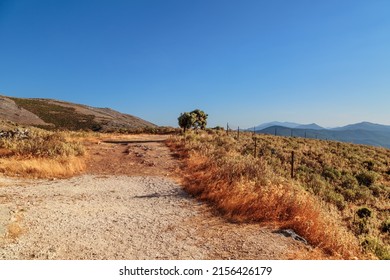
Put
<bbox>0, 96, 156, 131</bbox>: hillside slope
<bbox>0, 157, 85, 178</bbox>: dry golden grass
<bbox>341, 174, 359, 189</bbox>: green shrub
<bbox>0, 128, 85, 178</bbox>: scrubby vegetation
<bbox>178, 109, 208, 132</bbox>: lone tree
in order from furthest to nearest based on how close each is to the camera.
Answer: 1. <bbox>0, 96, 156, 131</bbox>: hillside slope
2. <bbox>178, 109, 208, 132</bbox>: lone tree
3. <bbox>341, 174, 359, 189</bbox>: green shrub
4. <bbox>0, 128, 85, 178</bbox>: scrubby vegetation
5. <bbox>0, 157, 85, 178</bbox>: dry golden grass

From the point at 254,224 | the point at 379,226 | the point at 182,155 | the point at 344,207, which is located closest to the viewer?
the point at 254,224

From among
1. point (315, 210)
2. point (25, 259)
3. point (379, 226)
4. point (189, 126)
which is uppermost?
point (189, 126)

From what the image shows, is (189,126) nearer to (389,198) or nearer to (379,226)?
(389,198)

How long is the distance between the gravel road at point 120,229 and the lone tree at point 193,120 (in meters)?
32.2

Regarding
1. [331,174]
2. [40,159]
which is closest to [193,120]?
[331,174]

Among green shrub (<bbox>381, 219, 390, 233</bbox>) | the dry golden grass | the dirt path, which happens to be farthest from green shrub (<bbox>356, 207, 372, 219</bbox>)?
the dry golden grass

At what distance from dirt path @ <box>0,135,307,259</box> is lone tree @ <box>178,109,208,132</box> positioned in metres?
31.0

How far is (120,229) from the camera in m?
6.95

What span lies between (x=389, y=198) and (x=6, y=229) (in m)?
23.2

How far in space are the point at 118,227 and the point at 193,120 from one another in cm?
3583

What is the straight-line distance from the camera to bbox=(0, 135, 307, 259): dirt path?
18.9 feet

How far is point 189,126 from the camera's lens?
141 feet

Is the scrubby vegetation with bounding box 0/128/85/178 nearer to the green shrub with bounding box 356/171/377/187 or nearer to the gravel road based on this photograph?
the gravel road

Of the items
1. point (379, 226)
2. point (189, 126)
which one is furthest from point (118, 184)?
point (189, 126)
